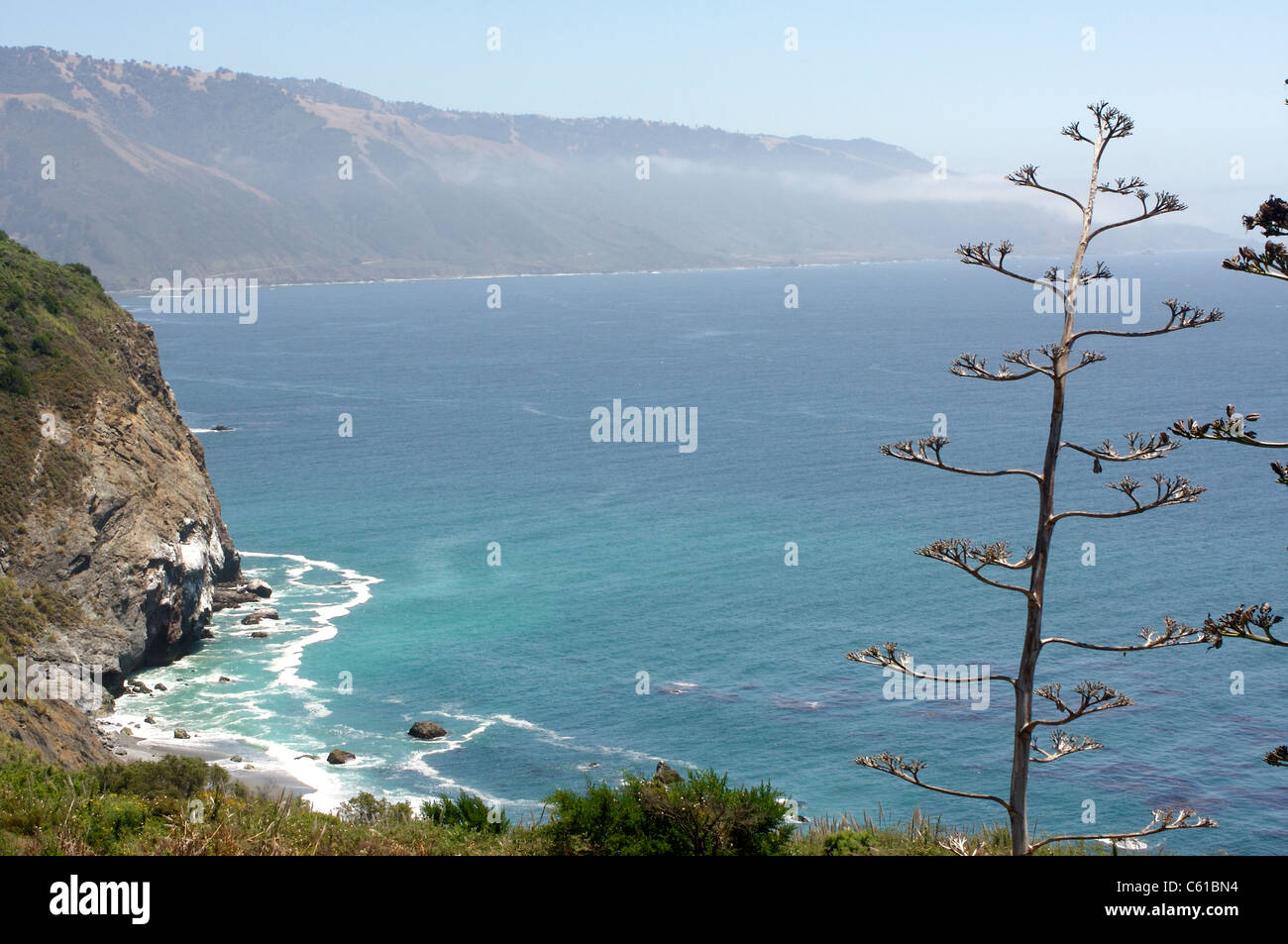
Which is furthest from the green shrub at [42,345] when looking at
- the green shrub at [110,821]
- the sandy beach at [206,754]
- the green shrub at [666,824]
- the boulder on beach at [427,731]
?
the green shrub at [666,824]

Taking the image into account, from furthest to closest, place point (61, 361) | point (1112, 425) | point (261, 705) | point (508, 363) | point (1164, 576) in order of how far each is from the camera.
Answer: point (508, 363) → point (1112, 425) → point (1164, 576) → point (61, 361) → point (261, 705)

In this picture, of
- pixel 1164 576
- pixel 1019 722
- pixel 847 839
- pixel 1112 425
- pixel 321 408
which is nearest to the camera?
pixel 1019 722

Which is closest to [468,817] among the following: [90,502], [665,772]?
[665,772]

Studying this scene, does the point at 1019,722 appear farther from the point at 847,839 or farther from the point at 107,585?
the point at 107,585

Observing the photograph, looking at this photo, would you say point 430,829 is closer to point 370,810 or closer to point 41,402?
point 370,810

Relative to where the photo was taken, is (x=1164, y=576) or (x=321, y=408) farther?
(x=321, y=408)

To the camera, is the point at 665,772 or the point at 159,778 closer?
the point at 159,778
